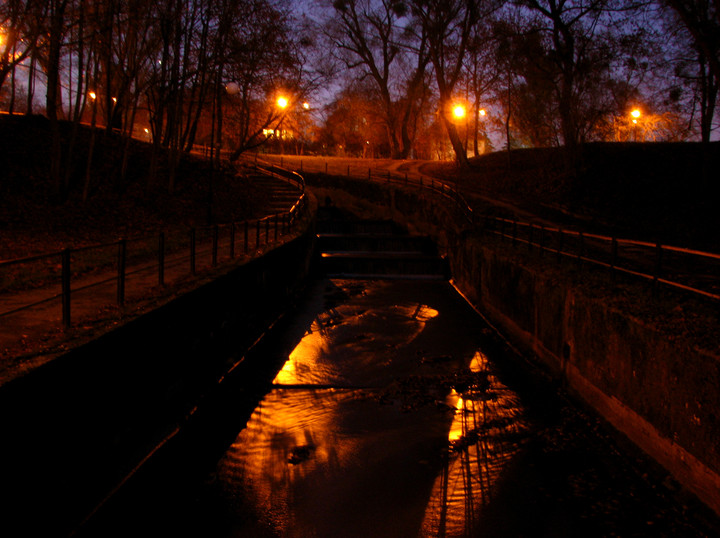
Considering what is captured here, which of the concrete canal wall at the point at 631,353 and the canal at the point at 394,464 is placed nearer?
the concrete canal wall at the point at 631,353

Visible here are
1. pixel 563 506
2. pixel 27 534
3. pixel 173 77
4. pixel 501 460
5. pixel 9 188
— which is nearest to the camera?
pixel 27 534

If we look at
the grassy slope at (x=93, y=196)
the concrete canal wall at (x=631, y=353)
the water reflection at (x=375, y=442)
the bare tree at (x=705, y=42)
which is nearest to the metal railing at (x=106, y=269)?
the grassy slope at (x=93, y=196)

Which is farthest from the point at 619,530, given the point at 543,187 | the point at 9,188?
the point at 543,187

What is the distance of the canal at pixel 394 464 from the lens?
6543 millimetres

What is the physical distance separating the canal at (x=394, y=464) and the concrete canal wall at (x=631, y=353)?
41 centimetres

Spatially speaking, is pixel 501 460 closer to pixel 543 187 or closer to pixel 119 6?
pixel 119 6

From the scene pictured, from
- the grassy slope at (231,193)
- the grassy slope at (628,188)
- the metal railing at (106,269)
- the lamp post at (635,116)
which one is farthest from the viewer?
the lamp post at (635,116)

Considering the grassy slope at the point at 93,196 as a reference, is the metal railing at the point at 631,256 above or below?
below

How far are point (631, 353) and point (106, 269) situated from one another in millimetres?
11065

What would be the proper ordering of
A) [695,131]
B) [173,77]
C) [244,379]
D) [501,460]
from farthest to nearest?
[695,131] < [173,77] < [244,379] < [501,460]

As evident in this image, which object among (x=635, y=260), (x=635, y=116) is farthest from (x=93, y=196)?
(x=635, y=116)

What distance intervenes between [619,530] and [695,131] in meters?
35.5

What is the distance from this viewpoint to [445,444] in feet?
27.9

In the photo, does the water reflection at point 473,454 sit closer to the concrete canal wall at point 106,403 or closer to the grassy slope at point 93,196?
the concrete canal wall at point 106,403
